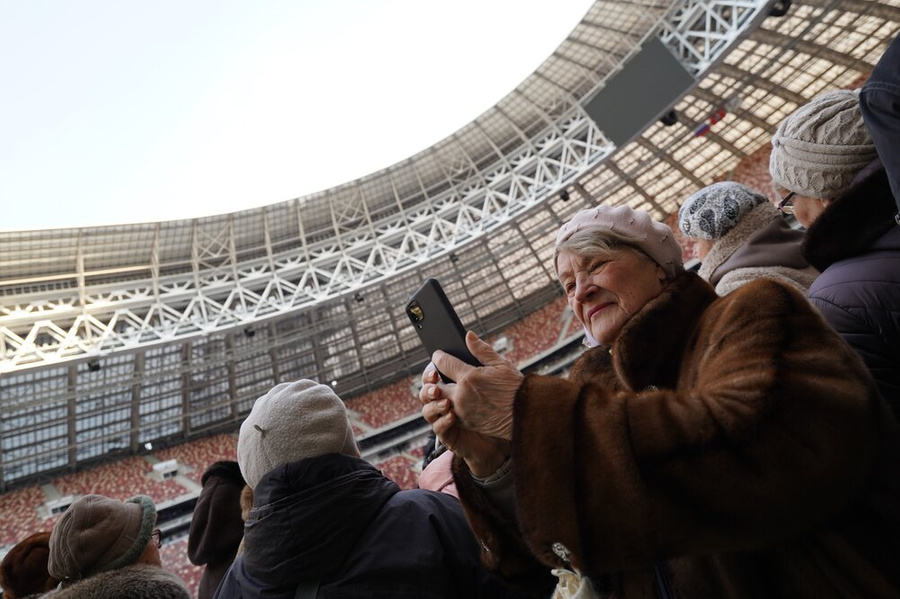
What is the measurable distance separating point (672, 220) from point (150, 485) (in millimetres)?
22171

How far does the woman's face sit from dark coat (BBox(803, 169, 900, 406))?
0.54m

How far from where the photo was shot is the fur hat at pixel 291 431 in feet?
6.09

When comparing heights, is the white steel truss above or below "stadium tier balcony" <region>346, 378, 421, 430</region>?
above

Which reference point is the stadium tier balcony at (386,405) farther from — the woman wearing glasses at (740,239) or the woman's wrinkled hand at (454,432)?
the woman's wrinkled hand at (454,432)

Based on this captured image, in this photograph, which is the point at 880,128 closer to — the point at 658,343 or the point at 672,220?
the point at 658,343

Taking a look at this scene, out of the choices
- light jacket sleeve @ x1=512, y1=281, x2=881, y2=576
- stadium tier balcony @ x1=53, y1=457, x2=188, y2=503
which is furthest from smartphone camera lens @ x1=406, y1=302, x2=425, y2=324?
stadium tier balcony @ x1=53, y1=457, x2=188, y2=503

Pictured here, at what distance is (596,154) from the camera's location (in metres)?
13.2

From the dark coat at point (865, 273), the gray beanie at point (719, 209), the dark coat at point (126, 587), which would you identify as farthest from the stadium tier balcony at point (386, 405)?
the dark coat at point (865, 273)

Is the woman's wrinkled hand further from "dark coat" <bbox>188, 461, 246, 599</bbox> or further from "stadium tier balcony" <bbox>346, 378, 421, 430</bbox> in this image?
"stadium tier balcony" <bbox>346, 378, 421, 430</bbox>

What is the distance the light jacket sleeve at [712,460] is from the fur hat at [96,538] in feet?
8.89

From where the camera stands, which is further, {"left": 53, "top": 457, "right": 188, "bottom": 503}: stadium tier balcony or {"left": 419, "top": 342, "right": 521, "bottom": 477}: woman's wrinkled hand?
{"left": 53, "top": 457, "right": 188, "bottom": 503}: stadium tier balcony

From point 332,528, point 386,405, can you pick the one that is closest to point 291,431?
point 332,528

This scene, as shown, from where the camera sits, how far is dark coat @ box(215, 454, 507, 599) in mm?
1594

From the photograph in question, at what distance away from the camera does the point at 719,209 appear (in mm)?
2715
